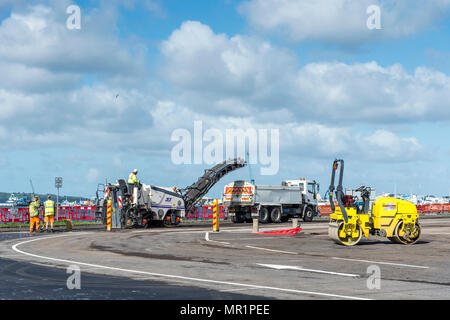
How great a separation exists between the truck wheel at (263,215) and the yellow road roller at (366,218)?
2053cm

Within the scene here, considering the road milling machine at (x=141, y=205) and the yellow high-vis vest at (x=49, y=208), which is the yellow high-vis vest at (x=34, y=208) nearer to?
the yellow high-vis vest at (x=49, y=208)

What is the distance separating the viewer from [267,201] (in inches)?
1663

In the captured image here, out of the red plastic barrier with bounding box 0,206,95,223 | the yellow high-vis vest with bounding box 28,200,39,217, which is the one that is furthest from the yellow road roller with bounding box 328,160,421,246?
the red plastic barrier with bounding box 0,206,95,223

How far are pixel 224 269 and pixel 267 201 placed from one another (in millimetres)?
28709

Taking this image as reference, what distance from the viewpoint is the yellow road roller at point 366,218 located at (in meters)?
20.6

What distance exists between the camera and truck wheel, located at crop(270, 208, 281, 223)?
139 feet

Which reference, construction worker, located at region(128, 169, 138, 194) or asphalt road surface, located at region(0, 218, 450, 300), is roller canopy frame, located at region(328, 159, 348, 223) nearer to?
asphalt road surface, located at region(0, 218, 450, 300)

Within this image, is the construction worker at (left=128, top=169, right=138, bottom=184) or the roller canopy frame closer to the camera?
the roller canopy frame

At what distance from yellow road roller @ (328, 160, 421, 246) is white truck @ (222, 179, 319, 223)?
792 inches

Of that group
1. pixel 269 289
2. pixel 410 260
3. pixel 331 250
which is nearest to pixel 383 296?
pixel 269 289

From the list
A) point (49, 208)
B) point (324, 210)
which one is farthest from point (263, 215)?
point (324, 210)

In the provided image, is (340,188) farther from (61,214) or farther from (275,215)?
(61,214)

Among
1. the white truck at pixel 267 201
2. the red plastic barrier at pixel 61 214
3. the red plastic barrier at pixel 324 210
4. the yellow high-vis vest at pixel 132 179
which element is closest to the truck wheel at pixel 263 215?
the white truck at pixel 267 201
